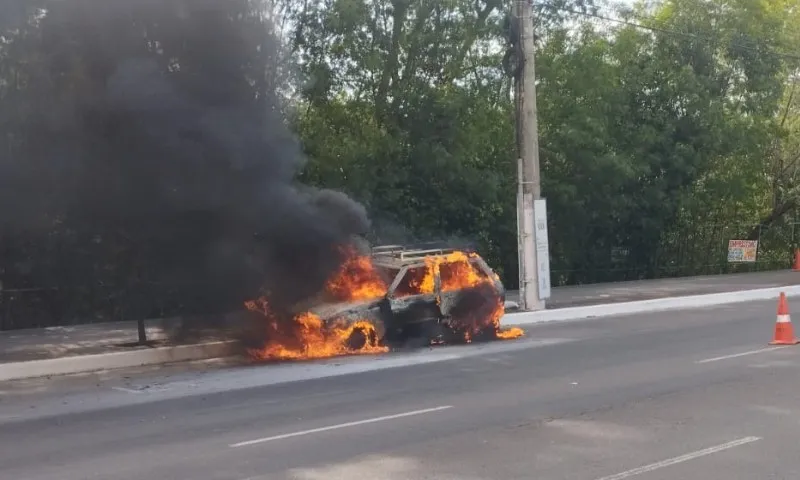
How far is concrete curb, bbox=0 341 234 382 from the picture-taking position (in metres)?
12.6

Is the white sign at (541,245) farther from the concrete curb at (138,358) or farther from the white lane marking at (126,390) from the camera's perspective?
the white lane marking at (126,390)


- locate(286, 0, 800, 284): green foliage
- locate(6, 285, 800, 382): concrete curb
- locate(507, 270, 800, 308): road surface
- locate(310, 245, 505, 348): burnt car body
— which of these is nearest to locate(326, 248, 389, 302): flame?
locate(310, 245, 505, 348): burnt car body

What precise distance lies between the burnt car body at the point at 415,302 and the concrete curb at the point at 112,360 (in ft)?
5.72

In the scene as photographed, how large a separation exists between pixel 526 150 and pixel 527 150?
0.02m

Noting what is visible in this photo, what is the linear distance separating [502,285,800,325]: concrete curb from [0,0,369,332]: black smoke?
4.58 metres

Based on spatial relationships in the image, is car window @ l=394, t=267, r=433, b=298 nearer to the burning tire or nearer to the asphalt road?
the burning tire

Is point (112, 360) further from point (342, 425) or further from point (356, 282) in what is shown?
point (342, 425)

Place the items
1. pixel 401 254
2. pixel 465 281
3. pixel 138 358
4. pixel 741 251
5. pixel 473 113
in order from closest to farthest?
pixel 138 358 < pixel 401 254 < pixel 465 281 < pixel 473 113 < pixel 741 251

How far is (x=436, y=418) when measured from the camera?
886 centimetres

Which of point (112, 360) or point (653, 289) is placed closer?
point (112, 360)

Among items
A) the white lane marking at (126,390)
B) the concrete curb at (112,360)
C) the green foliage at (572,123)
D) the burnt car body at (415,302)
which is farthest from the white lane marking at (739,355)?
the green foliage at (572,123)

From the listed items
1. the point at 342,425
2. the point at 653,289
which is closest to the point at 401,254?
the point at 342,425

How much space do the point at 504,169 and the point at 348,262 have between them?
12.6 meters

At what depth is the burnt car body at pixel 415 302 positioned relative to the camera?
13.8 metres
